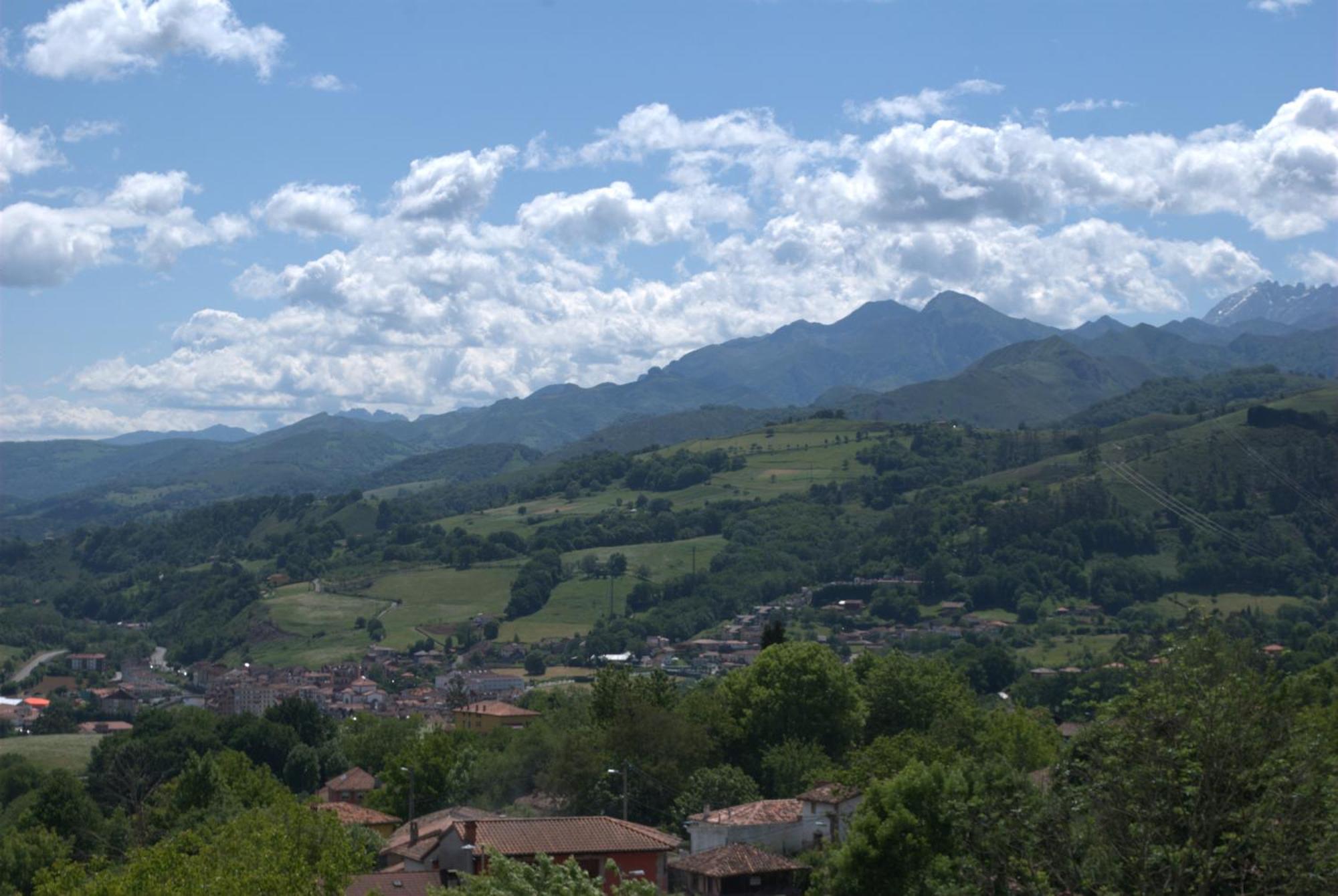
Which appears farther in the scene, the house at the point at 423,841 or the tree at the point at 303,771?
the tree at the point at 303,771

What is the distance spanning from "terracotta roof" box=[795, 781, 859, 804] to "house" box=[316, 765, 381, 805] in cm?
3240

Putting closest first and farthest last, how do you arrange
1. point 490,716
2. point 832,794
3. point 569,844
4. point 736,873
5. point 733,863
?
point 569,844 → point 736,873 → point 733,863 → point 832,794 → point 490,716

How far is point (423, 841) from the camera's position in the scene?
46219mm

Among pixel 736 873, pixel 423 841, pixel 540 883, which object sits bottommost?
pixel 736 873

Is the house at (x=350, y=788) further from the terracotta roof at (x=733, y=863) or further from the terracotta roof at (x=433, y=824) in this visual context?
the terracotta roof at (x=733, y=863)

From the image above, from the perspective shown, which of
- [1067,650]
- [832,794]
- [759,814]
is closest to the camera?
[832,794]

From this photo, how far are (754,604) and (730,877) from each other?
15409 cm

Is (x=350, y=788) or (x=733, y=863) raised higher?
(x=733, y=863)

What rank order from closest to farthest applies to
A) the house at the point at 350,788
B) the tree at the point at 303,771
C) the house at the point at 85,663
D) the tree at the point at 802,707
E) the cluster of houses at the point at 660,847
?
1. the cluster of houses at the point at 660,847
2. the tree at the point at 802,707
3. the house at the point at 350,788
4. the tree at the point at 303,771
5. the house at the point at 85,663

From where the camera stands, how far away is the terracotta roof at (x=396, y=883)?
36781mm

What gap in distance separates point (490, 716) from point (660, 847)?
195 ft

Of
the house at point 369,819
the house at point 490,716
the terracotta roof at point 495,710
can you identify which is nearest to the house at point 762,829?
the house at point 369,819

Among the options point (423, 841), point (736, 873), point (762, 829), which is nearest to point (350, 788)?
point (423, 841)

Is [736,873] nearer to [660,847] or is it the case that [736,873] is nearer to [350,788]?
[660,847]
